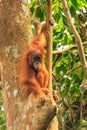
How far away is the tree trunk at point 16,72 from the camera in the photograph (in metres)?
2.15

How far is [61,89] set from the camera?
161 inches

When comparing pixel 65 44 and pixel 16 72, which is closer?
pixel 16 72

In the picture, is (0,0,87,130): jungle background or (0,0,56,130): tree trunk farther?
(0,0,87,130): jungle background

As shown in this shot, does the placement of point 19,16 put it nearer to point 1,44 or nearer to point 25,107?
point 1,44

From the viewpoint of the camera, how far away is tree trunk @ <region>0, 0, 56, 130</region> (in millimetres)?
2146

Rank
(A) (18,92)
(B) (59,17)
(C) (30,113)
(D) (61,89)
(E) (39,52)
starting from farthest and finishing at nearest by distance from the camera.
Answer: (D) (61,89)
(B) (59,17)
(E) (39,52)
(A) (18,92)
(C) (30,113)

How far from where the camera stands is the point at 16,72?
2.44 meters

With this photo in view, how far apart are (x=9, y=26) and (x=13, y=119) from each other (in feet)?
2.33

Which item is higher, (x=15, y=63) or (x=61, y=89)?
(x=15, y=63)

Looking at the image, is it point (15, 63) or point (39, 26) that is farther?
point (39, 26)

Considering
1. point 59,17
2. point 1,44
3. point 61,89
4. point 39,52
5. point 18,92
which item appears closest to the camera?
point 18,92

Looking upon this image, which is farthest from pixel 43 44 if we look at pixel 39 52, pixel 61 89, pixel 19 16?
pixel 61 89

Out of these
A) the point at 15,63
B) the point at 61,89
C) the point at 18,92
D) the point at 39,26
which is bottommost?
the point at 61,89

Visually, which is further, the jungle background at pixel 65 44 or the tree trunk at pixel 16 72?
the jungle background at pixel 65 44
